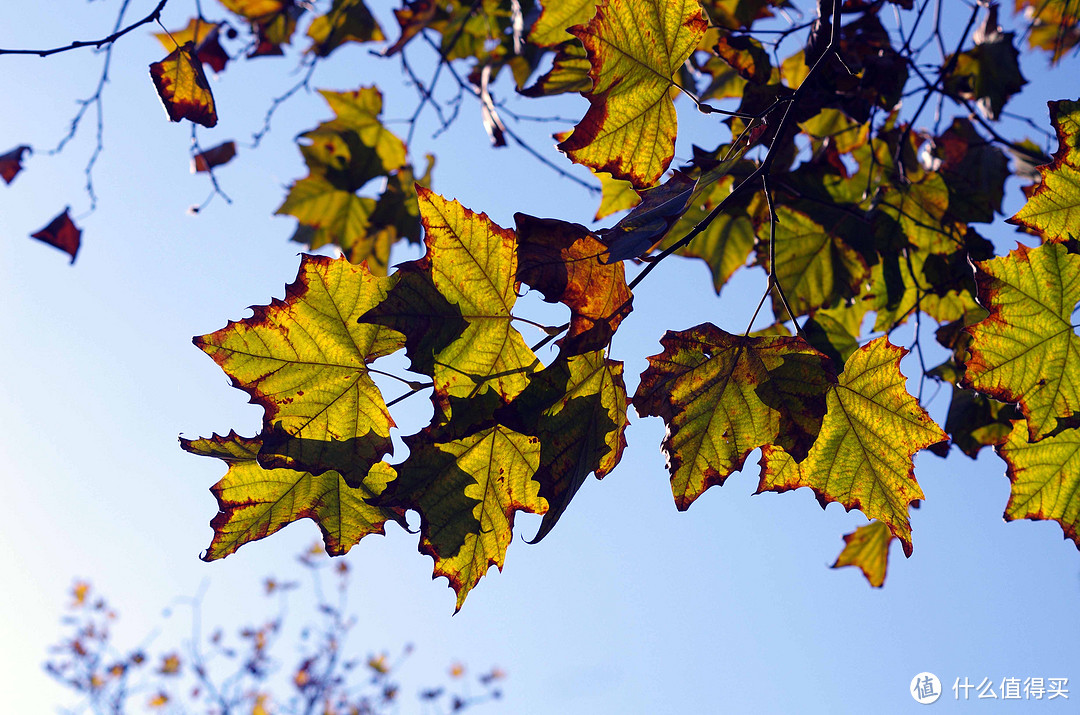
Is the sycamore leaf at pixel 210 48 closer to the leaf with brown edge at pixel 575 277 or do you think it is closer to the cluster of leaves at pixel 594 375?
the cluster of leaves at pixel 594 375

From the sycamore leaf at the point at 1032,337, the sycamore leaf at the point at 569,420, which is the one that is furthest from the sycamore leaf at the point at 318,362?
the sycamore leaf at the point at 1032,337

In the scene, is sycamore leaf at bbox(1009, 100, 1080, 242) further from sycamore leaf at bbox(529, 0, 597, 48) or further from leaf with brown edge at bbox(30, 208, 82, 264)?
leaf with brown edge at bbox(30, 208, 82, 264)

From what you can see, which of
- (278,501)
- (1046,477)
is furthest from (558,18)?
(1046,477)

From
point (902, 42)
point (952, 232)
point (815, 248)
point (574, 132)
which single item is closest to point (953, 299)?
point (952, 232)

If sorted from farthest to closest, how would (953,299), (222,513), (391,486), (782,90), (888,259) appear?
(953,299)
(888,259)
(782,90)
(222,513)
(391,486)

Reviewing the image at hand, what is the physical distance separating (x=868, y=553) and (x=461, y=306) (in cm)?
170

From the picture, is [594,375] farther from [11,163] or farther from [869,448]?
[11,163]

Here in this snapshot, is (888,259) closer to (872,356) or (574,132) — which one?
(872,356)

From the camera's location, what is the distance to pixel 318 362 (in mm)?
1084

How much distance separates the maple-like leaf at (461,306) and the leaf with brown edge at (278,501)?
214 millimetres

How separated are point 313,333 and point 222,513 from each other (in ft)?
0.99

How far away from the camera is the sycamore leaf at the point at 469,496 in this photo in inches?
40.6

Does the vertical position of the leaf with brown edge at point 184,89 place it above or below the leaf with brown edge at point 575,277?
above

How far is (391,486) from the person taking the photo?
1.00 meters
